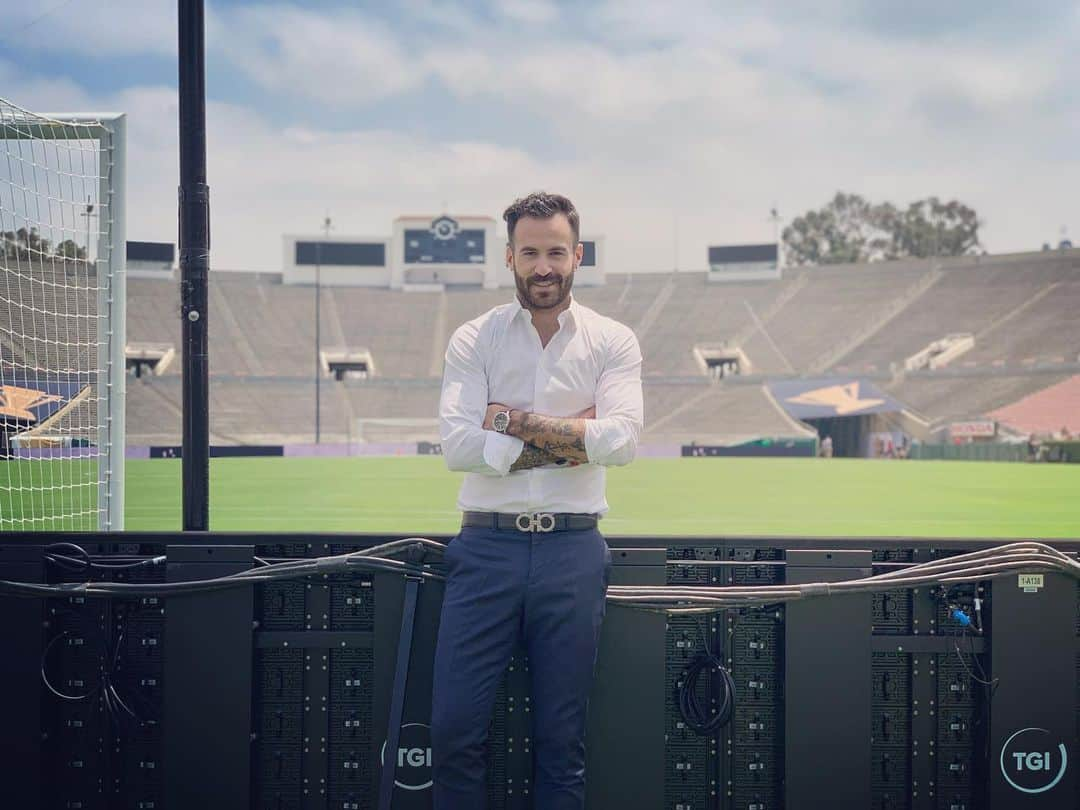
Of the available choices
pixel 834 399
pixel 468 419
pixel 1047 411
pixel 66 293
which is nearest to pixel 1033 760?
pixel 468 419

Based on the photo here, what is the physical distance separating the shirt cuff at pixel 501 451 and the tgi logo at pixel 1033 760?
1746 mm

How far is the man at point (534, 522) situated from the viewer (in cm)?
280

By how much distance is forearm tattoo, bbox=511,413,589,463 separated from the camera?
9.27 feet

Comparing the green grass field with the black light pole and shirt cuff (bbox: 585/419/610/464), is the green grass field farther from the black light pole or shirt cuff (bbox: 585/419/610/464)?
the black light pole

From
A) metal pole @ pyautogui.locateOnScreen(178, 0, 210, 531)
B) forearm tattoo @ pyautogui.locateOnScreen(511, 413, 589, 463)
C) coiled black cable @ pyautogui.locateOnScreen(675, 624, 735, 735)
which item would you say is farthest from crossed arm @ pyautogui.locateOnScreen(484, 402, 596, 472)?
metal pole @ pyautogui.locateOnScreen(178, 0, 210, 531)

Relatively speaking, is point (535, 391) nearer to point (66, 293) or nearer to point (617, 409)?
point (617, 409)

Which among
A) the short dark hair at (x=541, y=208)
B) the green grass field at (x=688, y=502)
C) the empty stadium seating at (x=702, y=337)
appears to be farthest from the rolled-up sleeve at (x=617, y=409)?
the empty stadium seating at (x=702, y=337)

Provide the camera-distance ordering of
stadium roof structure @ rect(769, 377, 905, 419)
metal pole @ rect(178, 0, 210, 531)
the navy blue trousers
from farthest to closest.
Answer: stadium roof structure @ rect(769, 377, 905, 419) → metal pole @ rect(178, 0, 210, 531) → the navy blue trousers

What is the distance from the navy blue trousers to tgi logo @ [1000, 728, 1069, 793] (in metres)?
1.32

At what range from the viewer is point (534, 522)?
286 cm

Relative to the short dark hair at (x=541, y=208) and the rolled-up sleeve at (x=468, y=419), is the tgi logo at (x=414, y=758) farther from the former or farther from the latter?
the short dark hair at (x=541, y=208)

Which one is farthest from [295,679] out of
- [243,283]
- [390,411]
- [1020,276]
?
[243,283]

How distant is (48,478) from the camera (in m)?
7.19

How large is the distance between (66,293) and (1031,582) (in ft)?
18.5
